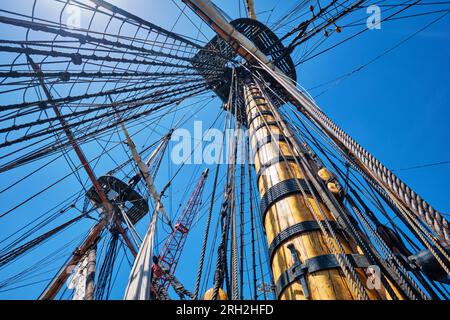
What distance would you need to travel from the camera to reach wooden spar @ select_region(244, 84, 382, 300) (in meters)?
2.04

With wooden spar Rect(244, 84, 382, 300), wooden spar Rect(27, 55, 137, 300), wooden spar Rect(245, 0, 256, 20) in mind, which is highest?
wooden spar Rect(245, 0, 256, 20)

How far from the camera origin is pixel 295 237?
2.51 m

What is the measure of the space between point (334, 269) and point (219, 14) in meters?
6.89

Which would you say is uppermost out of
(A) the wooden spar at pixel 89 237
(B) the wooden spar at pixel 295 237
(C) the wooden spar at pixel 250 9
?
(C) the wooden spar at pixel 250 9

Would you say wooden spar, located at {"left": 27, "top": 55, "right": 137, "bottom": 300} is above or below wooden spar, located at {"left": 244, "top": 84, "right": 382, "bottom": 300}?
above

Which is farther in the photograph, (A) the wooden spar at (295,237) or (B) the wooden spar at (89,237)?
(B) the wooden spar at (89,237)

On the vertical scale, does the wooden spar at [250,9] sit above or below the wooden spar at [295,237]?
above

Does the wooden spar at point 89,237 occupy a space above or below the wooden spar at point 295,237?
above

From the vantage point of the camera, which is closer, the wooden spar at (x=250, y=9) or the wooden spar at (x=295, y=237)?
the wooden spar at (x=295, y=237)

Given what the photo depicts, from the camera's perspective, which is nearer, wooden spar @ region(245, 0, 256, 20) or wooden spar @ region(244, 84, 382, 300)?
wooden spar @ region(244, 84, 382, 300)

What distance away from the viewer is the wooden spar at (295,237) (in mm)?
2037
